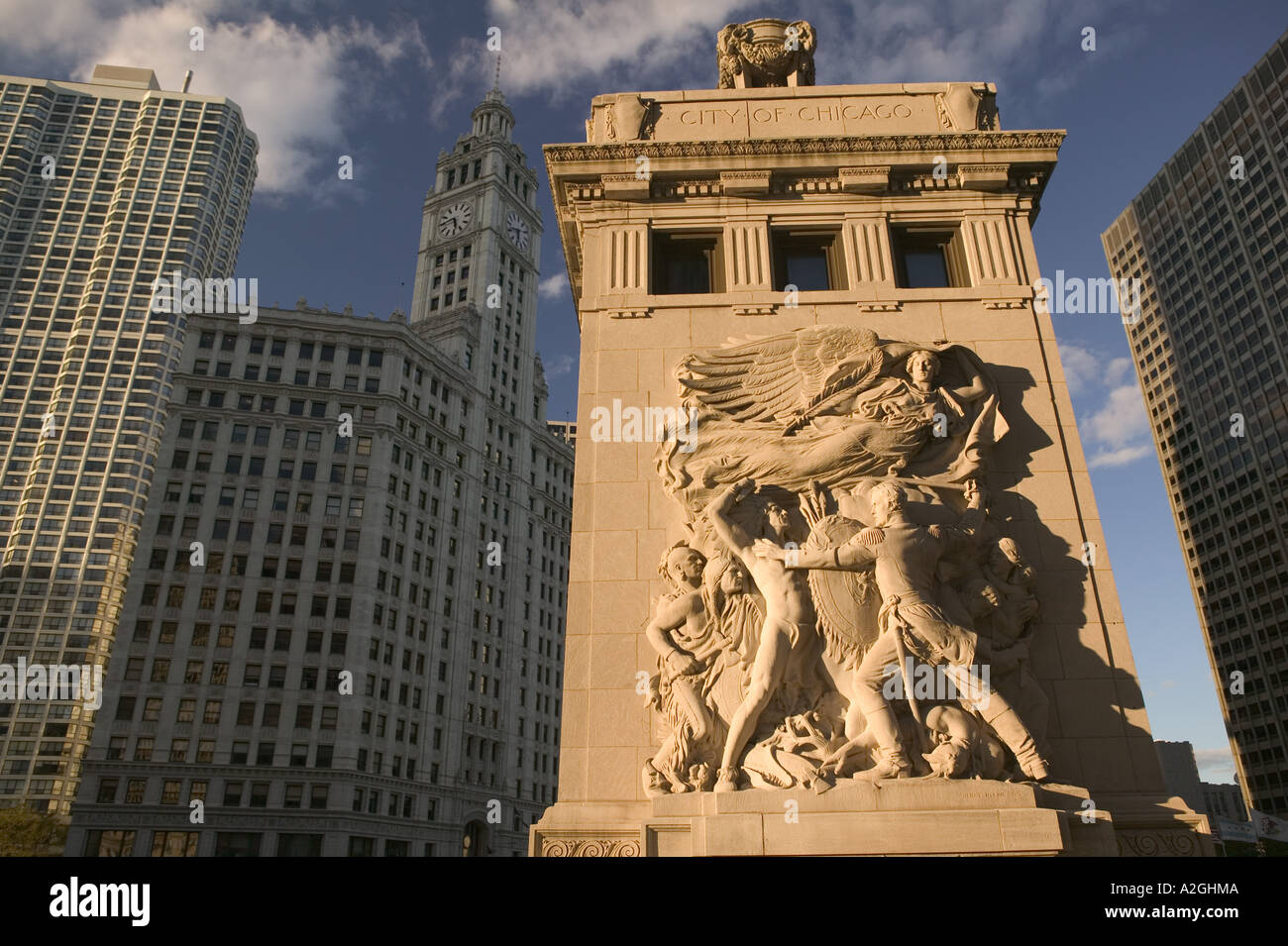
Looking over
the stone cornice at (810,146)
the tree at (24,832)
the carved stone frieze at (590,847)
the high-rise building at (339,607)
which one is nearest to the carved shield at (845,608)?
the carved stone frieze at (590,847)

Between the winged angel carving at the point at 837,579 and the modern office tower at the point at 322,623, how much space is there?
2694 inches

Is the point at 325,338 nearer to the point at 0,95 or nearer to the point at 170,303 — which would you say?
the point at 170,303

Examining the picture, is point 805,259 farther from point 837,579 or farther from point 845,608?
point 845,608

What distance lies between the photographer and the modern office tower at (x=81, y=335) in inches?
5089

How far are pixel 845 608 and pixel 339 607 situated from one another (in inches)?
3250

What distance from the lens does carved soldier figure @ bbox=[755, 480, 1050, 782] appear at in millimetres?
13086

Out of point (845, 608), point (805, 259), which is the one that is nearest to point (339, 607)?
point (805, 259)

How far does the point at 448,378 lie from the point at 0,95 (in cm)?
11207

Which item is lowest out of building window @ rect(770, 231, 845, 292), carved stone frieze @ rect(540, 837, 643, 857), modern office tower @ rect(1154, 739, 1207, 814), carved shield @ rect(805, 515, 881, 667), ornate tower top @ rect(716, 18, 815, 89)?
carved stone frieze @ rect(540, 837, 643, 857)

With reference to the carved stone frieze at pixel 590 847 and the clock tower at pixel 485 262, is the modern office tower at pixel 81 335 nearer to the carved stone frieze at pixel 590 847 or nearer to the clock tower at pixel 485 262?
the clock tower at pixel 485 262

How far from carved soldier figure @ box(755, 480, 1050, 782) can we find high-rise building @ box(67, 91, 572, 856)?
7907cm

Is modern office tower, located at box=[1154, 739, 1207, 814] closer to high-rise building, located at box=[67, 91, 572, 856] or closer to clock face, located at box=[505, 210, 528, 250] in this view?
high-rise building, located at box=[67, 91, 572, 856]

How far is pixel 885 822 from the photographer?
40.5ft

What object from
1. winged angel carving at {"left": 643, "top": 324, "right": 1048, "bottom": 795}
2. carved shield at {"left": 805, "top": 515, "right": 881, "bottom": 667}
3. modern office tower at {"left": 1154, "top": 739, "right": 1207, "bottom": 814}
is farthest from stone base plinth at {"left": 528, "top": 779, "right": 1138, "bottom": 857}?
modern office tower at {"left": 1154, "top": 739, "right": 1207, "bottom": 814}
